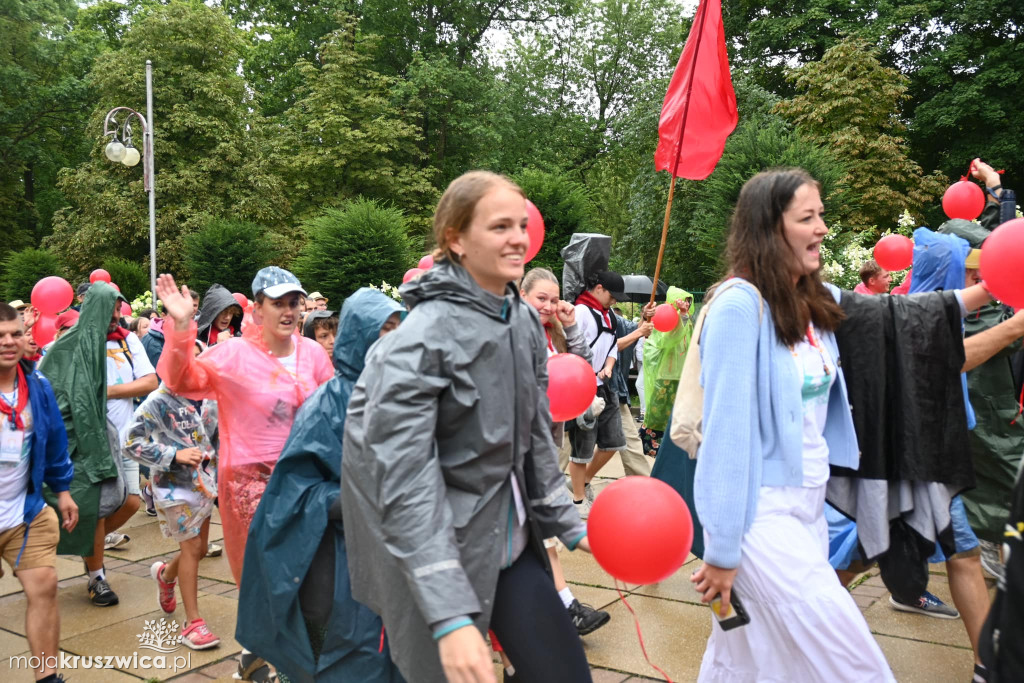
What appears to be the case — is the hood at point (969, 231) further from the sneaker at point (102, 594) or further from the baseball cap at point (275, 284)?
the sneaker at point (102, 594)

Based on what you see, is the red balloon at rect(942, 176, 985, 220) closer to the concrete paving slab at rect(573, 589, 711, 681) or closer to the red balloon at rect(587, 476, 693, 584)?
the concrete paving slab at rect(573, 589, 711, 681)

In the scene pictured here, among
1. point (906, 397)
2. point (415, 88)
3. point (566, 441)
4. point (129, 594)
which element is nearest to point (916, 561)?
point (906, 397)

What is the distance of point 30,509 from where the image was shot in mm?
4430

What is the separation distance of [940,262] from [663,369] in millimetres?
4338

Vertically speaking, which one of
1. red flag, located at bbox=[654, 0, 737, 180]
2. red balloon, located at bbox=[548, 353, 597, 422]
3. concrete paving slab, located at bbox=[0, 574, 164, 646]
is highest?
red flag, located at bbox=[654, 0, 737, 180]

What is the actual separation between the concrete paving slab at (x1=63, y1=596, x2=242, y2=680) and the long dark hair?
11.9 feet

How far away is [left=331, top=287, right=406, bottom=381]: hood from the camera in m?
3.34

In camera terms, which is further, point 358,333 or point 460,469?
point 358,333

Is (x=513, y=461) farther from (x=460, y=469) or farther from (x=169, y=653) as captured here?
(x=169, y=653)

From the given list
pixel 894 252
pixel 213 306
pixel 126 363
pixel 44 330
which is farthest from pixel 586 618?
pixel 44 330

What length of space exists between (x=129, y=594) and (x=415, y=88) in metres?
27.5

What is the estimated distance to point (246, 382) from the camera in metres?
4.20

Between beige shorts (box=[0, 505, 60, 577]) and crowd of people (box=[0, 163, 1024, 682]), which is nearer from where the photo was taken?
crowd of people (box=[0, 163, 1024, 682])

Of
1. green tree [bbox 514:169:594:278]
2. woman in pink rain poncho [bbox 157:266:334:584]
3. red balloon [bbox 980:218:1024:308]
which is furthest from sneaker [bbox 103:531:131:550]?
green tree [bbox 514:169:594:278]
